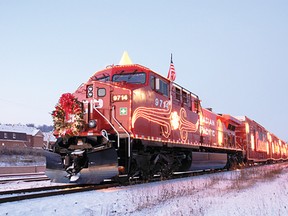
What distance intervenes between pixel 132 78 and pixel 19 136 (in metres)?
63.3

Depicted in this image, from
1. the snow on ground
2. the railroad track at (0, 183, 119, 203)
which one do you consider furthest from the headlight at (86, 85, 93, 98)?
the snow on ground

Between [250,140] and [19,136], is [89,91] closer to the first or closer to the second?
[250,140]

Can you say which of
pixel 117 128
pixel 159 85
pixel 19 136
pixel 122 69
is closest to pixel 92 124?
pixel 117 128

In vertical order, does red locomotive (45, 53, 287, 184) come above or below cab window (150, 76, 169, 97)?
below

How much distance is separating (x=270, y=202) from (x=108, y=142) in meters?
4.58

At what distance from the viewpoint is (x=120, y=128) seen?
10.0 meters

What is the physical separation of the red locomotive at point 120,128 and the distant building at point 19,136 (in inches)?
2203

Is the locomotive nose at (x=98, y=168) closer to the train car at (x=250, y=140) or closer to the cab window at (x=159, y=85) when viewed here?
the cab window at (x=159, y=85)

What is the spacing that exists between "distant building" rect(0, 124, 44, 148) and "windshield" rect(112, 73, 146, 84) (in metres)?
56.5

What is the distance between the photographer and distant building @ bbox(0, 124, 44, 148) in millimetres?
64812

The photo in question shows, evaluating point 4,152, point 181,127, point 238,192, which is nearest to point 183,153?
point 181,127

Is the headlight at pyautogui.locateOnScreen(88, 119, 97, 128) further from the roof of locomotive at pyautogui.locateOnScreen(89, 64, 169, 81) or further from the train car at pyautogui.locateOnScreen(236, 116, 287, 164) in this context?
the train car at pyautogui.locateOnScreen(236, 116, 287, 164)

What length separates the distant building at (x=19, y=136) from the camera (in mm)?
64812

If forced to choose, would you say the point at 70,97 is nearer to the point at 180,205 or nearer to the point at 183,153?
the point at 180,205
